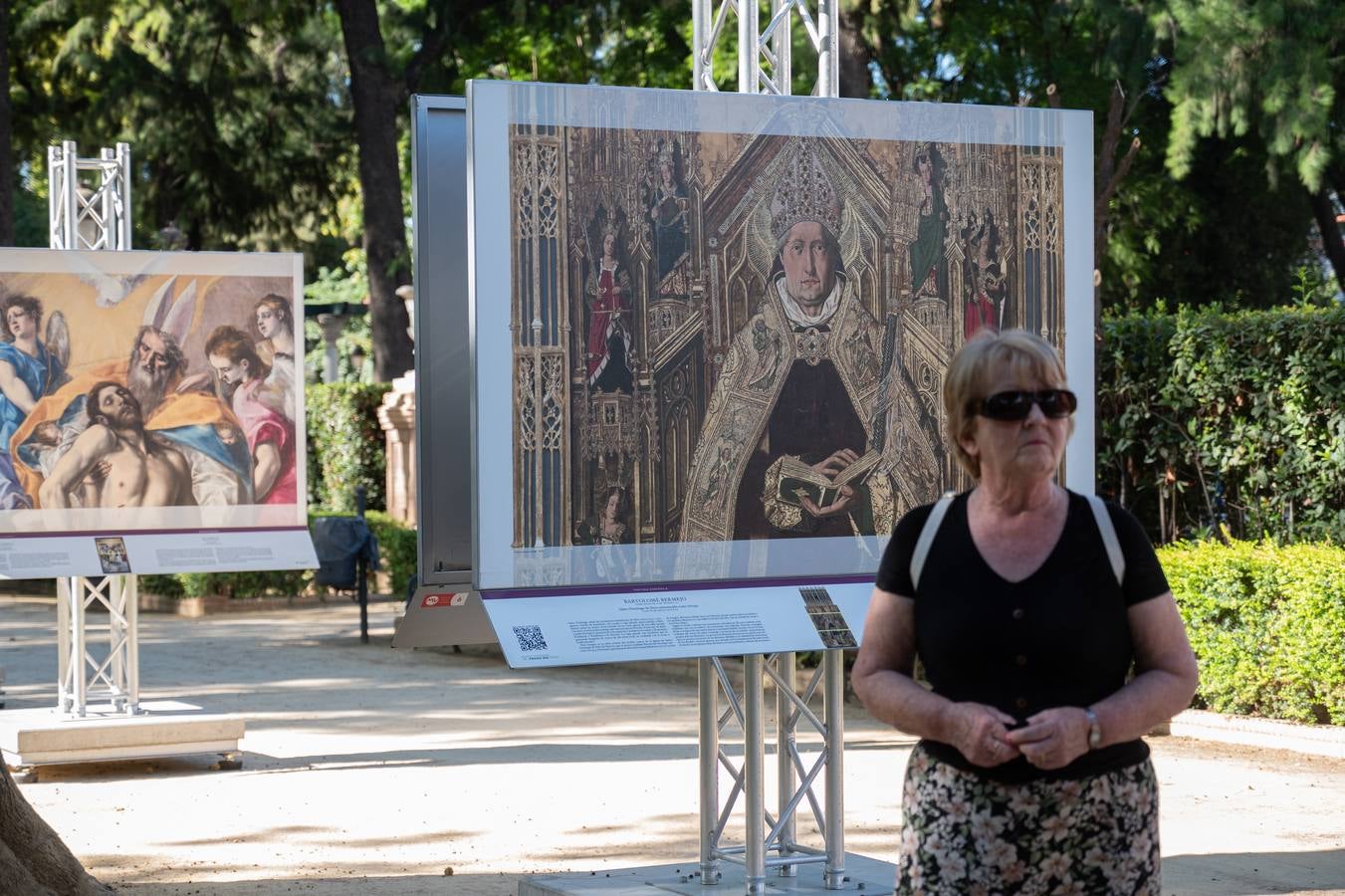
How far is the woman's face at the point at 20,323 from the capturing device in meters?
11.3

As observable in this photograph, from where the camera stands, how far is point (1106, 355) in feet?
45.9

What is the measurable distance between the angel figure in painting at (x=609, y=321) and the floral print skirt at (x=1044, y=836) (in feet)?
10.1

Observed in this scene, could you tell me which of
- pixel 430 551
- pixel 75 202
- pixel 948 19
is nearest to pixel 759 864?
pixel 430 551

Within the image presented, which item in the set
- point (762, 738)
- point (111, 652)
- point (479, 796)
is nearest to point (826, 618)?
point (762, 738)

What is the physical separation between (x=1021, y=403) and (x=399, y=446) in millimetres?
25037

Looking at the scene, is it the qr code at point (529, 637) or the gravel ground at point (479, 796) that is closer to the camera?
the qr code at point (529, 637)

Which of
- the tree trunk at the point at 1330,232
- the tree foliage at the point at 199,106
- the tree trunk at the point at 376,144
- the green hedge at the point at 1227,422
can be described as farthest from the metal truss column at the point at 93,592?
the tree trunk at the point at 1330,232

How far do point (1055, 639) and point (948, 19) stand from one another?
21996mm

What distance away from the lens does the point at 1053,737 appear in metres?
3.08

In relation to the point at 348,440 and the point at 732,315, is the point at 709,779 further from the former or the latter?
the point at 348,440

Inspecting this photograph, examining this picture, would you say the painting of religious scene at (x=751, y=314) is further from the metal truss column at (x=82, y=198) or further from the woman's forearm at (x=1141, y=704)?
the metal truss column at (x=82, y=198)

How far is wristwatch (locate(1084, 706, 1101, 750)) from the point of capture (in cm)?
312

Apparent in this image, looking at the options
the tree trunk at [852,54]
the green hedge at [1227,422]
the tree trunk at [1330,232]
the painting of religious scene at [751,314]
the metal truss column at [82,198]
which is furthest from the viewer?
the tree trunk at [1330,232]

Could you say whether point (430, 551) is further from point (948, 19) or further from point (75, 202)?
point (948, 19)
